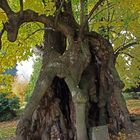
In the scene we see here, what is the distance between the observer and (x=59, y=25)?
475 inches

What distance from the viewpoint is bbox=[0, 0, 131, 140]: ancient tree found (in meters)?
11.1

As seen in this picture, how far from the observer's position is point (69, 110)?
1191 cm

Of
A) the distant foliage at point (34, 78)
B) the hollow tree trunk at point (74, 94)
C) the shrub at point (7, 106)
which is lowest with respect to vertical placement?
the hollow tree trunk at point (74, 94)

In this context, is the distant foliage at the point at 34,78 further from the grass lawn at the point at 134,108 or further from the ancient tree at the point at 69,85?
the ancient tree at the point at 69,85

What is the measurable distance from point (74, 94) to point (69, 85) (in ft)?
1.38

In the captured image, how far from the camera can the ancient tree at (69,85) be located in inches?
438

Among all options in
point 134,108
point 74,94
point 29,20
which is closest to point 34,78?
point 134,108

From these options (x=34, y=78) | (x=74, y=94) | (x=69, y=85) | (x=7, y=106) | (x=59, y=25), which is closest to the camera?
(x=74, y=94)

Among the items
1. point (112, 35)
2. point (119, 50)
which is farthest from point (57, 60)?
point (112, 35)

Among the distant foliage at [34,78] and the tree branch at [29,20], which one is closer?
the tree branch at [29,20]

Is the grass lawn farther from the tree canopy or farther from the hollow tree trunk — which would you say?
the hollow tree trunk

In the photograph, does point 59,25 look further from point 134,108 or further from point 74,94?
point 134,108

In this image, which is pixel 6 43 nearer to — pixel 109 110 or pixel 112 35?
pixel 109 110

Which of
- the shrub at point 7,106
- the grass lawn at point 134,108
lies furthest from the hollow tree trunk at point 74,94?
the shrub at point 7,106
